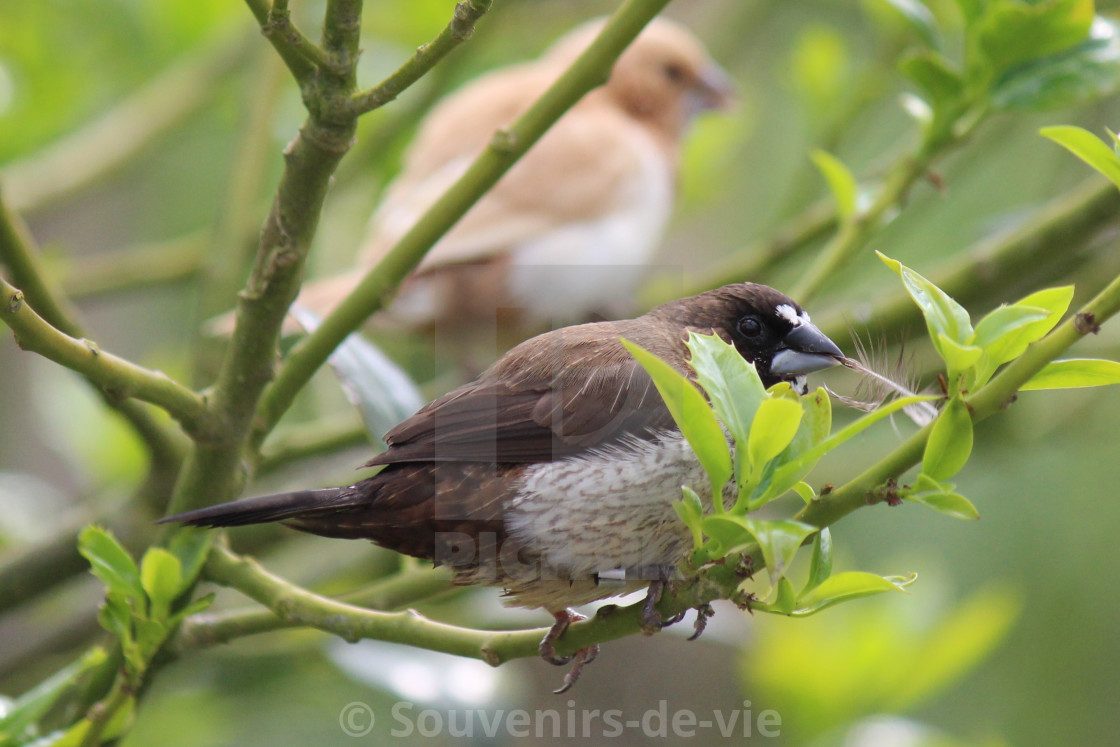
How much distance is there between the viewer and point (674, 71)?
389 cm

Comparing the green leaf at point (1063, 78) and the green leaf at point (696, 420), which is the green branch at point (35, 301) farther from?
the green leaf at point (1063, 78)

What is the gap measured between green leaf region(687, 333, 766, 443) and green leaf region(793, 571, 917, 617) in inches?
7.1

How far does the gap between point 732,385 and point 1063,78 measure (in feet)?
3.56

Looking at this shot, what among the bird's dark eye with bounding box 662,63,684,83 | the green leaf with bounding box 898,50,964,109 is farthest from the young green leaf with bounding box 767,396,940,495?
the bird's dark eye with bounding box 662,63,684,83

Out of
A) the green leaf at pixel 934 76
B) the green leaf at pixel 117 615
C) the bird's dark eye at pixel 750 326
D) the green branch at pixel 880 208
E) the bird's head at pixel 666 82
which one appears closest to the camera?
the green leaf at pixel 117 615

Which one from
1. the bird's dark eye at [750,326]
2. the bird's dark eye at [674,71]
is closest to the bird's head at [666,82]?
the bird's dark eye at [674,71]

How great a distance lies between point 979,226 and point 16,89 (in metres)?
2.43

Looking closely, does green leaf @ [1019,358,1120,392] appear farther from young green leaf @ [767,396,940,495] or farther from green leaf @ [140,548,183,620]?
green leaf @ [140,548,183,620]

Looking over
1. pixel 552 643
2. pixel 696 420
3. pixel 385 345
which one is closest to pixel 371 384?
pixel 552 643

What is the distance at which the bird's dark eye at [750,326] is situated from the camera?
169 cm

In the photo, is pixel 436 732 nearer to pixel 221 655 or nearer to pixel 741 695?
pixel 221 655

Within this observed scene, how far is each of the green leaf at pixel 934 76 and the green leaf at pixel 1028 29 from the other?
0.06 m

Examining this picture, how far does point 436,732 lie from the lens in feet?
6.63

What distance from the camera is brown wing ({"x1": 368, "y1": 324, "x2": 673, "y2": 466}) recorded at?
4.78ft
